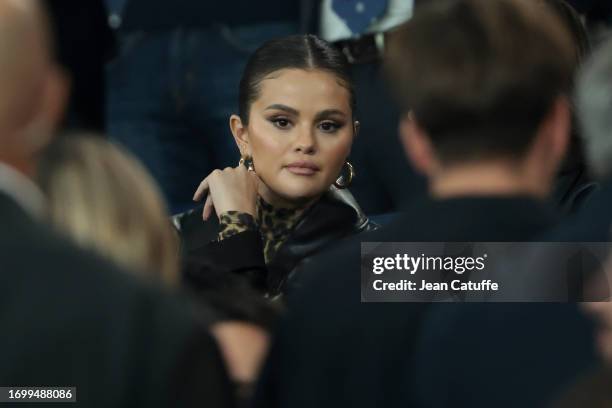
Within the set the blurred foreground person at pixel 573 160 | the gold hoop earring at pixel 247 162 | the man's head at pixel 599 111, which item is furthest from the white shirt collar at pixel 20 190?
the gold hoop earring at pixel 247 162

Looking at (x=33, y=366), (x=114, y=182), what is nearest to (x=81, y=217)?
(x=114, y=182)

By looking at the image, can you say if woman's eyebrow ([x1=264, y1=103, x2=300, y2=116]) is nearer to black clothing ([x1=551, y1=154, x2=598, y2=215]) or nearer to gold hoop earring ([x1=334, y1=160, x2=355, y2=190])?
gold hoop earring ([x1=334, y1=160, x2=355, y2=190])

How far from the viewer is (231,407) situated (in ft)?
5.20

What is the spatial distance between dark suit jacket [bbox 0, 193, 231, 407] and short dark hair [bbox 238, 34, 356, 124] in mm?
2088

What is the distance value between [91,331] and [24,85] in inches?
11.8

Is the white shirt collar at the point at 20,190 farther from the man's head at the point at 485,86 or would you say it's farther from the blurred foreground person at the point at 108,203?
the man's head at the point at 485,86

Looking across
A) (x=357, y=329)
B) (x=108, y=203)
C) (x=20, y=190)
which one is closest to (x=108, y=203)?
(x=108, y=203)

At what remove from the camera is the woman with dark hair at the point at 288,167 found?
3363 millimetres

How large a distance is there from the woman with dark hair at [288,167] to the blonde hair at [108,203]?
1.47 m

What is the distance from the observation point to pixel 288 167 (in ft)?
11.3

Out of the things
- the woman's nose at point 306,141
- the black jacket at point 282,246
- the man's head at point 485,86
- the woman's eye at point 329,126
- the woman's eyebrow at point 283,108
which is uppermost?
the man's head at point 485,86

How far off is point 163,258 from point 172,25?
7.92ft

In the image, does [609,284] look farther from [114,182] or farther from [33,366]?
[33,366]

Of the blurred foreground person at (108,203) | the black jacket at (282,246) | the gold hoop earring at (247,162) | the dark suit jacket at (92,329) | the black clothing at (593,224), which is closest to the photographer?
the dark suit jacket at (92,329)
